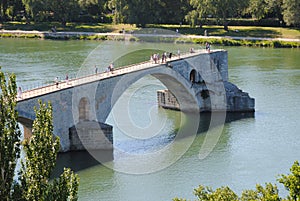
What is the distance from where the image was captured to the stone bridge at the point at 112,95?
107ft

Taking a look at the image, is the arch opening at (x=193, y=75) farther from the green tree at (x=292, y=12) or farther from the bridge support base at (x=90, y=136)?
the green tree at (x=292, y=12)

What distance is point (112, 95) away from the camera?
119 feet

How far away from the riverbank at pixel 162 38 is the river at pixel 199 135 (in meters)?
7.85

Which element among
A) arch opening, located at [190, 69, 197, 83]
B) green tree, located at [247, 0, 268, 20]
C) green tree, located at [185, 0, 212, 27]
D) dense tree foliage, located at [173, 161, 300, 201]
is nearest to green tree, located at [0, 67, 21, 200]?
dense tree foliage, located at [173, 161, 300, 201]

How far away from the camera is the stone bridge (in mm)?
32531

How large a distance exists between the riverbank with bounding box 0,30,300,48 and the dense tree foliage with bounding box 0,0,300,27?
7.99 ft

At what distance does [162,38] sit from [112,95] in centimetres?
4498

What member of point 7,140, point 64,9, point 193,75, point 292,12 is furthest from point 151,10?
point 7,140

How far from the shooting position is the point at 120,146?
35.5m

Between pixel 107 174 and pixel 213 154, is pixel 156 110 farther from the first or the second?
pixel 107 174

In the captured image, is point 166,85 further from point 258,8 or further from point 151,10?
point 151,10

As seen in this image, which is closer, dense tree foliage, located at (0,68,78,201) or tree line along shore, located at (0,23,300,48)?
dense tree foliage, located at (0,68,78,201)

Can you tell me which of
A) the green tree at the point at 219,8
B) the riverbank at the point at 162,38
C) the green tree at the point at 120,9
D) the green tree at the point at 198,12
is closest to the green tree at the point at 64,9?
the riverbank at the point at 162,38

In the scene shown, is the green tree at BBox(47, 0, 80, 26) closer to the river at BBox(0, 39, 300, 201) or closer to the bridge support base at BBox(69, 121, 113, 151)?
the river at BBox(0, 39, 300, 201)
